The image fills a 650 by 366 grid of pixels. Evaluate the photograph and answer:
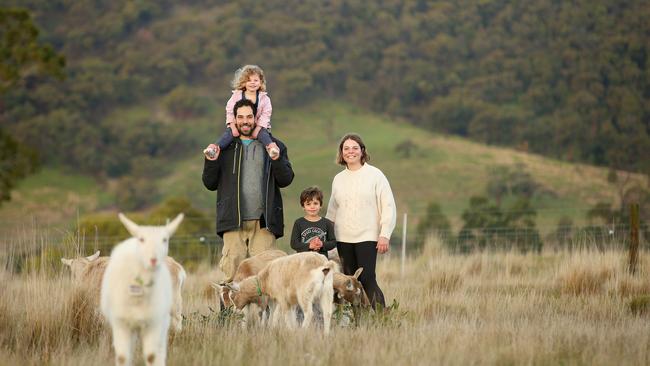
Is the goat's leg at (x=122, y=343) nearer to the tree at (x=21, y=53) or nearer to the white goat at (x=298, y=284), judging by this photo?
the white goat at (x=298, y=284)

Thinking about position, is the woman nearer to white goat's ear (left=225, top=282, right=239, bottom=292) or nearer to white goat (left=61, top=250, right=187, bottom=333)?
white goat's ear (left=225, top=282, right=239, bottom=292)

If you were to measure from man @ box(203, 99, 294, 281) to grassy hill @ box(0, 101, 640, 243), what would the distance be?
45.7m

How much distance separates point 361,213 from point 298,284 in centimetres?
130

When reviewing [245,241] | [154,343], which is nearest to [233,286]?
[245,241]

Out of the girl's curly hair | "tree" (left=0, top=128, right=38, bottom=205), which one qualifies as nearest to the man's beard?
the girl's curly hair

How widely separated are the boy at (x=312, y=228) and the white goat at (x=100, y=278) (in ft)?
4.33

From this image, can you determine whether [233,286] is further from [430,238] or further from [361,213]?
[430,238]

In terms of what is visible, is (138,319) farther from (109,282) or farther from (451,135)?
(451,135)

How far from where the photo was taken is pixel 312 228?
31.0ft

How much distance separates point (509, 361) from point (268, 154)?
3.17 meters

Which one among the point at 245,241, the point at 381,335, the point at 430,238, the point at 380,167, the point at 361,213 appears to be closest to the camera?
the point at 381,335

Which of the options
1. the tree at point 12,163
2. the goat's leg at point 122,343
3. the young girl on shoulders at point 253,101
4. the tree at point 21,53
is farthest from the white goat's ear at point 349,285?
the tree at point 12,163

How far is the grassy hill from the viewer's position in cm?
6944

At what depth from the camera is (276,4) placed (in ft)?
379
